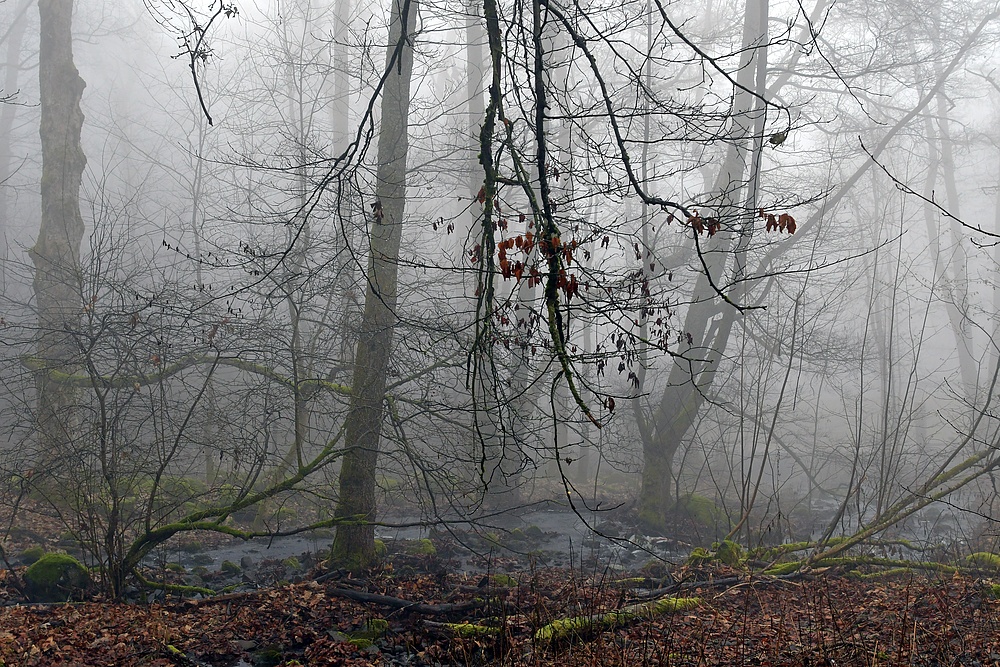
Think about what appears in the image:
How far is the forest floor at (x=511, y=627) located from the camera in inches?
190

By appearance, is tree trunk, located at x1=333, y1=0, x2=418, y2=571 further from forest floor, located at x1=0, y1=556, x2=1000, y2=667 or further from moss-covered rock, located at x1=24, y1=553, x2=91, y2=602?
moss-covered rock, located at x1=24, y1=553, x2=91, y2=602

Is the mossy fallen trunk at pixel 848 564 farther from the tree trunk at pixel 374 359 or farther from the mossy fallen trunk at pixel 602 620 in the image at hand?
the tree trunk at pixel 374 359

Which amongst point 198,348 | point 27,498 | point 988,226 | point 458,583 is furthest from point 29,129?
point 988,226

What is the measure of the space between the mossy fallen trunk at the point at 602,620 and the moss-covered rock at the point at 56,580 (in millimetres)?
4546

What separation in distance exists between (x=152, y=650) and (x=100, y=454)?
209cm

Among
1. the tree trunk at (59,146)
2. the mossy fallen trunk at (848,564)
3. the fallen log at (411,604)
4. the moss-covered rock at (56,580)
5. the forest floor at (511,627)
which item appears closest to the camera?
the forest floor at (511,627)

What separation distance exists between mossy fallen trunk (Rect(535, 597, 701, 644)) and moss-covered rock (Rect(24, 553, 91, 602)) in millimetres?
4546

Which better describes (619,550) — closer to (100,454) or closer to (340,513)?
(340,513)

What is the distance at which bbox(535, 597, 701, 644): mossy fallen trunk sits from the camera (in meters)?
5.26

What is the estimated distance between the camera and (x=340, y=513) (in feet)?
27.2

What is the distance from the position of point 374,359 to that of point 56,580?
144 inches

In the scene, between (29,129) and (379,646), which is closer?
(379,646)

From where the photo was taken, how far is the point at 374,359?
8.25 m

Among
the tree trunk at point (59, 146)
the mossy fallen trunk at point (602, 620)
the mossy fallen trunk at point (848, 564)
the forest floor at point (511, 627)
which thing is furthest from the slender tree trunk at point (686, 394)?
the tree trunk at point (59, 146)
